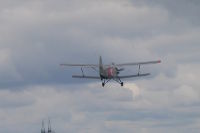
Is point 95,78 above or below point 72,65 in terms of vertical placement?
below

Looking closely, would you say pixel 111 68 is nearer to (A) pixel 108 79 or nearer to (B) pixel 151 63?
(A) pixel 108 79

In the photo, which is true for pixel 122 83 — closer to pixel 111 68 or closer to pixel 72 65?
pixel 111 68

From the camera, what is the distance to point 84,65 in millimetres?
185375

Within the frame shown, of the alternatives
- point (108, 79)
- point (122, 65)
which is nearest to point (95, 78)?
point (108, 79)

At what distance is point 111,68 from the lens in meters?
172

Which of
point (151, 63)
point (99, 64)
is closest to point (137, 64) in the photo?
point (151, 63)

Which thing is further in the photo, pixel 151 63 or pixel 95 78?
pixel 151 63

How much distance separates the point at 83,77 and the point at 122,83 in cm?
1310

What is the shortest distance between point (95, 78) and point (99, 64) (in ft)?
26.7

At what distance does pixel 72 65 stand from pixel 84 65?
5814mm

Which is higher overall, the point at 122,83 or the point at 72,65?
the point at 72,65

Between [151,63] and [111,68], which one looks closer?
[111,68]

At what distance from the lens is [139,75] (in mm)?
173375

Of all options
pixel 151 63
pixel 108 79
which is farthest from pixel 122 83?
pixel 151 63
